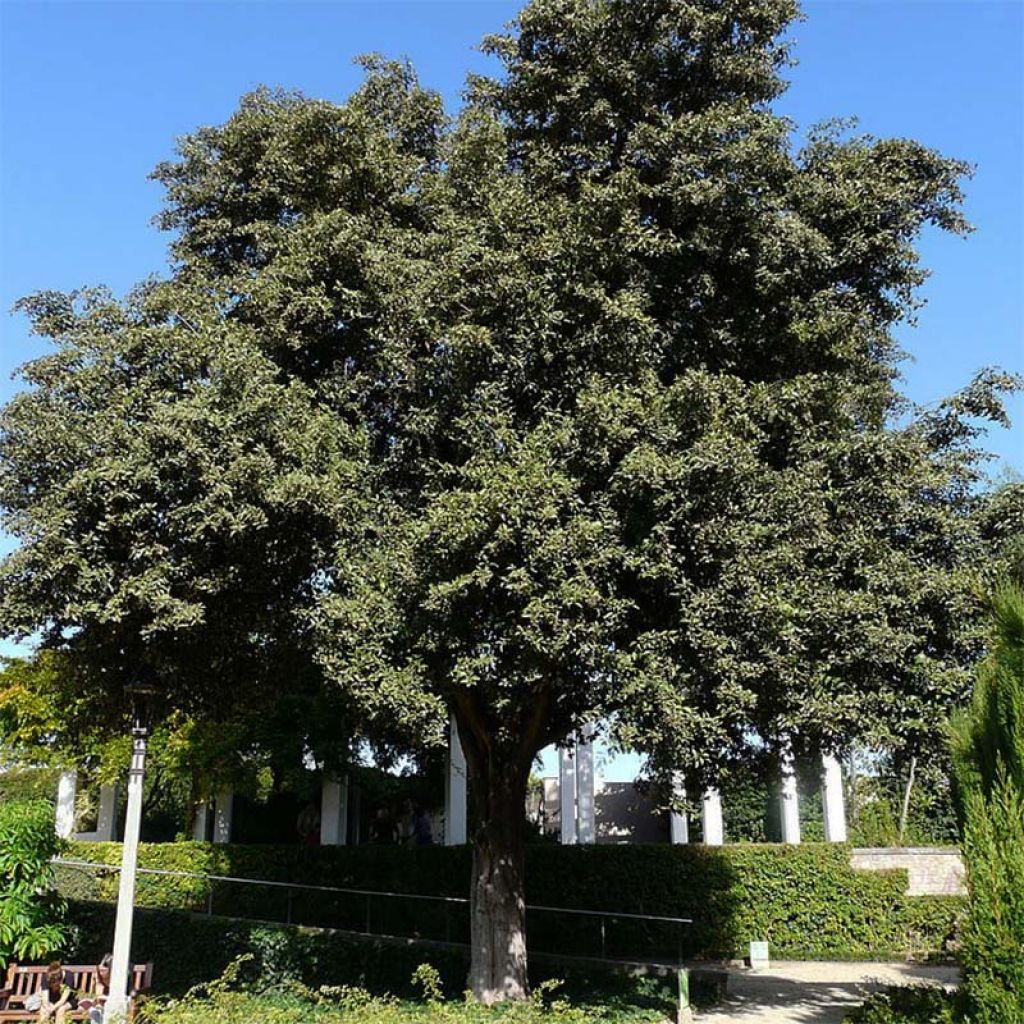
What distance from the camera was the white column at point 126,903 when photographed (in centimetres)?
813

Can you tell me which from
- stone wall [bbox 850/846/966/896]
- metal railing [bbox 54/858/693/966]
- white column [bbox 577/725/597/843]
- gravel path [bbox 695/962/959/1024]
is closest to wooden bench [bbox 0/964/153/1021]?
metal railing [bbox 54/858/693/966]

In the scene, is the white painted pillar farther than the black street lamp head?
Yes

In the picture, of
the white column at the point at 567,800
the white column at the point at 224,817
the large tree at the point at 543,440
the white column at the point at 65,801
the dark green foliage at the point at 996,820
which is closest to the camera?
the dark green foliage at the point at 996,820

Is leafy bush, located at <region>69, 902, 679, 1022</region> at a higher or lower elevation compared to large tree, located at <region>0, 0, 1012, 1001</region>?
lower

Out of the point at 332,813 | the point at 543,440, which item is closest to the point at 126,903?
the point at 543,440

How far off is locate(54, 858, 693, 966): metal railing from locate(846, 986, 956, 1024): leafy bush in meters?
4.40

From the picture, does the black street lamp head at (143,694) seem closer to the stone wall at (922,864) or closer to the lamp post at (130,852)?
the lamp post at (130,852)

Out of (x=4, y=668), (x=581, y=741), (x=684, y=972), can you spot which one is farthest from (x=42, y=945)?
(x=4, y=668)

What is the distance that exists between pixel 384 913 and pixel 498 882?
565cm

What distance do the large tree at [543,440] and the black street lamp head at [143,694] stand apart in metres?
0.60

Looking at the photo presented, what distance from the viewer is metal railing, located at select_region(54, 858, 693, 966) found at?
1414 centimetres

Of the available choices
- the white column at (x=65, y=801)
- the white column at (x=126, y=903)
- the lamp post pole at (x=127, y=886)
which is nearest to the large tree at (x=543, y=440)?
the lamp post pole at (x=127, y=886)

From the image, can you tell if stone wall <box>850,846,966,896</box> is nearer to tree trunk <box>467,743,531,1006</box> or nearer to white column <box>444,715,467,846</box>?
white column <box>444,715,467,846</box>

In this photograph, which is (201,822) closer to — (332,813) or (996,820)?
(332,813)
